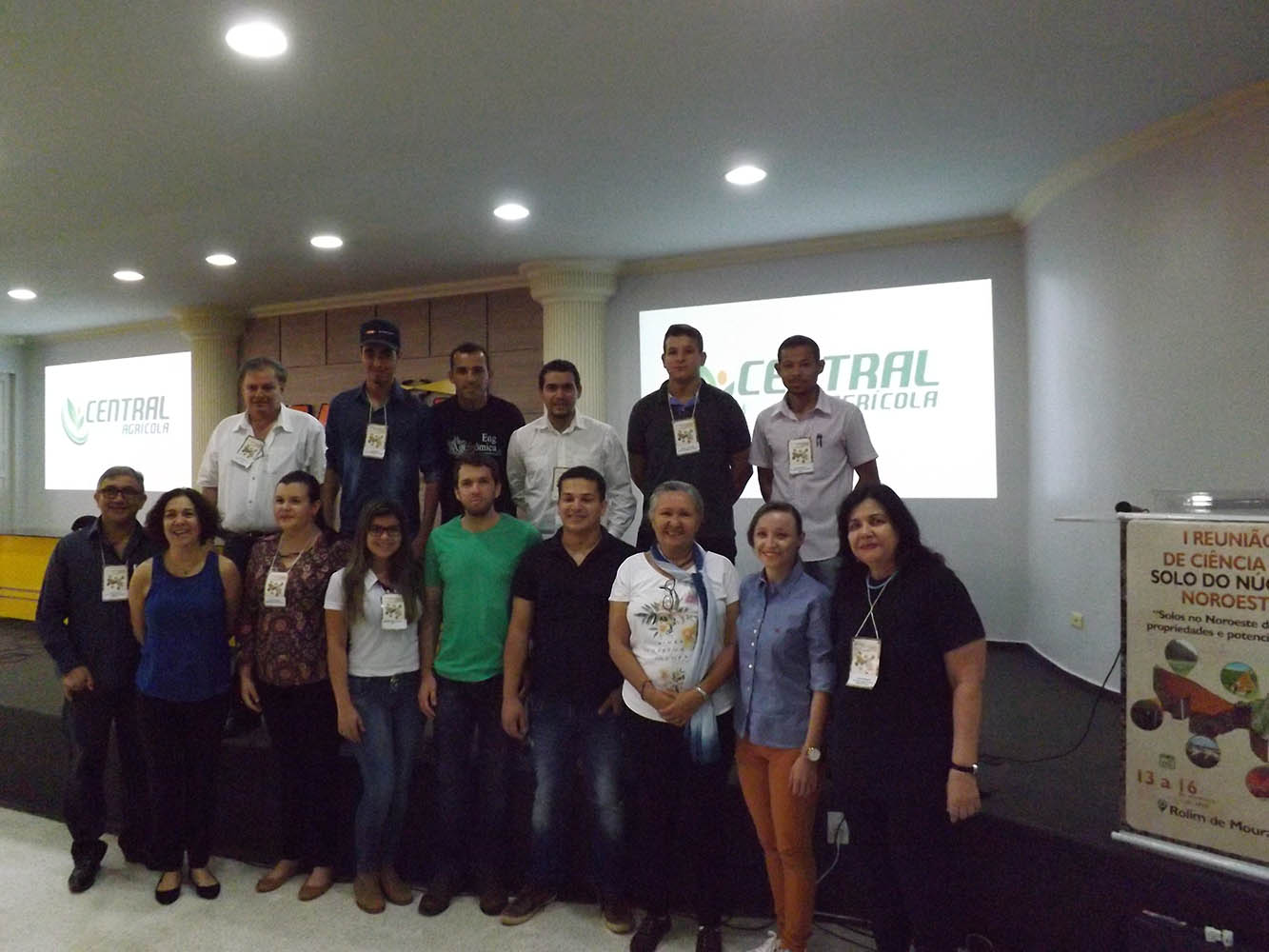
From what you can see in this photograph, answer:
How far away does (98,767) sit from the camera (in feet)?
9.11

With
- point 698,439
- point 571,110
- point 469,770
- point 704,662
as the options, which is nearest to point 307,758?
point 469,770

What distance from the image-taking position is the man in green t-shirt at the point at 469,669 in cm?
245

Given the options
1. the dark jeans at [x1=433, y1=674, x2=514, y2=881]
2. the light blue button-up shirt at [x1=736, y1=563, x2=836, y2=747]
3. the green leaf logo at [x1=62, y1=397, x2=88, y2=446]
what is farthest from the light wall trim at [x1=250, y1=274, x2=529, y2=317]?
→ the light blue button-up shirt at [x1=736, y1=563, x2=836, y2=747]

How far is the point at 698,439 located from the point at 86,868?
264 cm

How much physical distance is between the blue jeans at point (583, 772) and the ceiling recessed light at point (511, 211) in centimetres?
330

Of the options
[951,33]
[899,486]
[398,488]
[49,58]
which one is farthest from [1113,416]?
[49,58]

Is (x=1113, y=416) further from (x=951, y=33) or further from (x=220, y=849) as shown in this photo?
(x=220, y=849)

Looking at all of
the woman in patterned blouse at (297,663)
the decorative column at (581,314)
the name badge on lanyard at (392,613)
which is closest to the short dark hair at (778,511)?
the name badge on lanyard at (392,613)

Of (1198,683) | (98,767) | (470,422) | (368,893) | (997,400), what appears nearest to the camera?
(1198,683)

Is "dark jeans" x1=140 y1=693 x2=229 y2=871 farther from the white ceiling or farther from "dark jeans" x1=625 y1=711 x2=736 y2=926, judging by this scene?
the white ceiling

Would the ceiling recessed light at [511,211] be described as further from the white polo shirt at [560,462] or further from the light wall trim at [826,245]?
the white polo shirt at [560,462]

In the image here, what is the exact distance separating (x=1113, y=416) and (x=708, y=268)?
2965 mm

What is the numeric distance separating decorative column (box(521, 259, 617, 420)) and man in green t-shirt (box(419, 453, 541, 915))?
142 inches

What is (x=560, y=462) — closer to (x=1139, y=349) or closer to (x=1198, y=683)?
(x=1198, y=683)
